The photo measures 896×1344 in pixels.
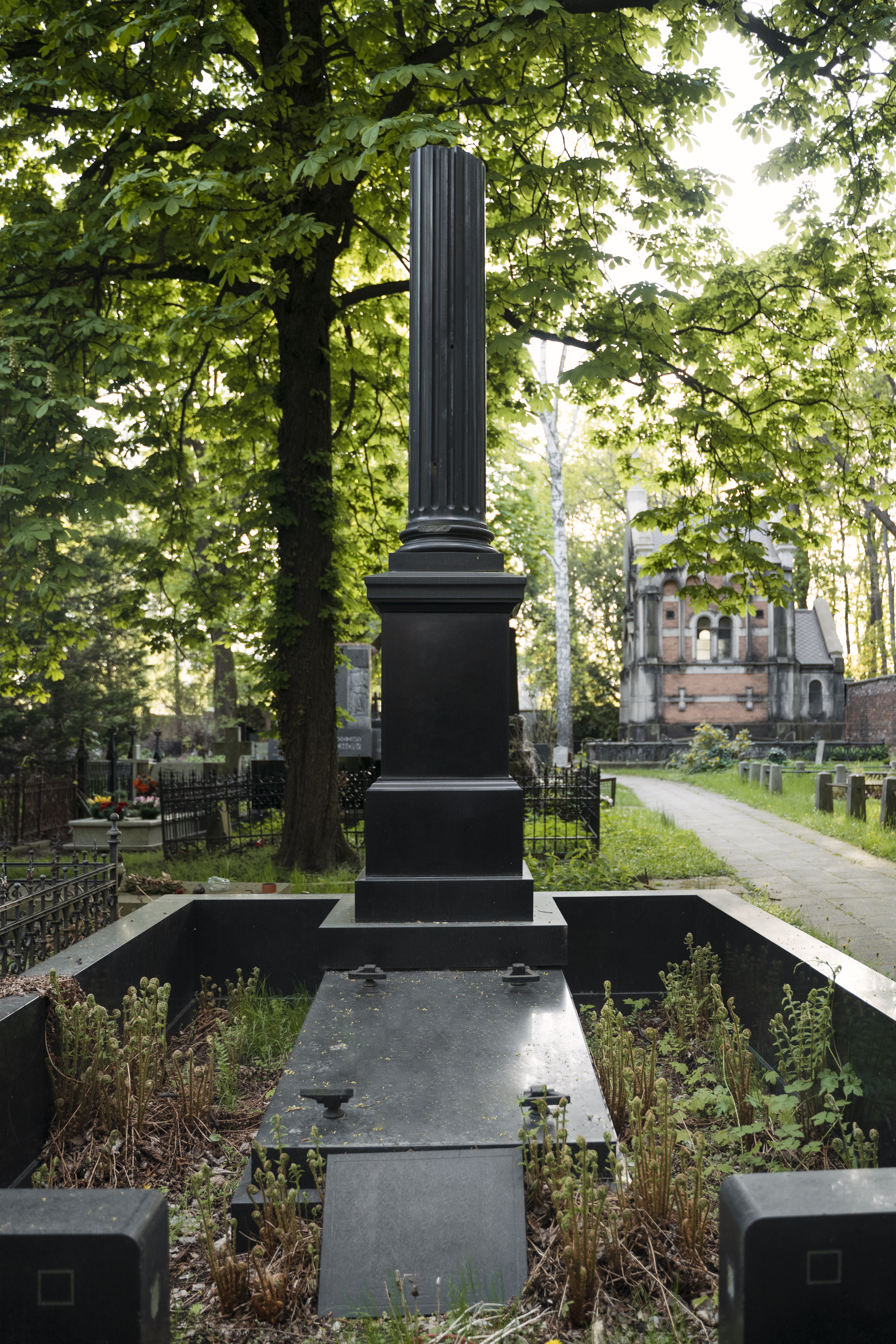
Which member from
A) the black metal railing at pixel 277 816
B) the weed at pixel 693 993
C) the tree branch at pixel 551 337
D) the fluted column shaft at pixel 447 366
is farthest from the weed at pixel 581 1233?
the black metal railing at pixel 277 816

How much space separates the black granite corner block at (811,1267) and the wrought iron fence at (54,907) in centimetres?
358

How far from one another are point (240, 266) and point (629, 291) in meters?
3.50

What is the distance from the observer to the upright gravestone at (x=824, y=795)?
52.4ft

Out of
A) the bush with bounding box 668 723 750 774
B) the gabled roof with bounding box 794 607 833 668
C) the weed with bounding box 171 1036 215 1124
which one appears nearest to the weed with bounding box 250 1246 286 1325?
the weed with bounding box 171 1036 215 1124

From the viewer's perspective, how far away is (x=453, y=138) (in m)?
5.22

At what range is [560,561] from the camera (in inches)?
1137

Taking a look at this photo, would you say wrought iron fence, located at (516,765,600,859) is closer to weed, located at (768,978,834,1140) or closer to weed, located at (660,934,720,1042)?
weed, located at (660,934,720,1042)

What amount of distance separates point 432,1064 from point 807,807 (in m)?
14.9

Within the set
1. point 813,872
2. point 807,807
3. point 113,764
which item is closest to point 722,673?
point 807,807

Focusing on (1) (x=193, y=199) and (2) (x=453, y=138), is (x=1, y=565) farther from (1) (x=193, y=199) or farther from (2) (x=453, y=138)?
(2) (x=453, y=138)

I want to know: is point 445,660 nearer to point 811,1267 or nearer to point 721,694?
point 811,1267

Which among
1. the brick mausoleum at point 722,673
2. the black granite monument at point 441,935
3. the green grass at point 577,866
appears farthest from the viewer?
the brick mausoleum at point 722,673

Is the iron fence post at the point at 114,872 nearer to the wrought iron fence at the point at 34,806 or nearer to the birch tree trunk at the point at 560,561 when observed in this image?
the wrought iron fence at the point at 34,806

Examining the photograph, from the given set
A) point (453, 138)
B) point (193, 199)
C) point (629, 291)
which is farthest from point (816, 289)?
point (193, 199)
